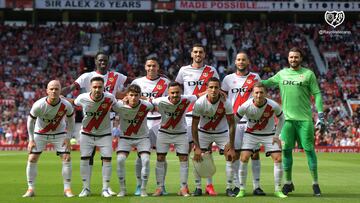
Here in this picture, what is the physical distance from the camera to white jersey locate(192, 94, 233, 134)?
10.9m

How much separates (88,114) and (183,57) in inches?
1165

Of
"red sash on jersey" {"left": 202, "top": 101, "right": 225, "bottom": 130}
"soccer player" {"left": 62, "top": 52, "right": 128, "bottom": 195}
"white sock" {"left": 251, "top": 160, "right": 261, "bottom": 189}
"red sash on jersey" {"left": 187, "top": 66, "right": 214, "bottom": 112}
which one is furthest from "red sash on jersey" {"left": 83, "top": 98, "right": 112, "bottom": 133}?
"white sock" {"left": 251, "top": 160, "right": 261, "bottom": 189}

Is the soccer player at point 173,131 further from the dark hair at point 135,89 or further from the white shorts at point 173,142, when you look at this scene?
the dark hair at point 135,89

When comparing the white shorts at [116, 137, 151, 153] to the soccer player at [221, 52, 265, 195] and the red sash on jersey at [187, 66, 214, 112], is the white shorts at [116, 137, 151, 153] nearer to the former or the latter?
the red sash on jersey at [187, 66, 214, 112]

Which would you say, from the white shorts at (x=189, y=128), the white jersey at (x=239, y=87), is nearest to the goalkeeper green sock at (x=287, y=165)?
the white jersey at (x=239, y=87)

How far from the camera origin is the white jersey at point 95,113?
35.5 ft

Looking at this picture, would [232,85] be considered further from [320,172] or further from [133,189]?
[320,172]

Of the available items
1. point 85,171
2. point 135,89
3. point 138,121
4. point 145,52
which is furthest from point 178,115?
point 145,52

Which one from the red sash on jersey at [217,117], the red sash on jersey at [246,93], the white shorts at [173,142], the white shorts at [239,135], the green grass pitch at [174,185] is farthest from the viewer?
the red sash on jersey at [246,93]

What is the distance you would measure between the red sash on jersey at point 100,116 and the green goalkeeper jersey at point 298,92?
3120mm

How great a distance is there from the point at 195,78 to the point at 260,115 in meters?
1.50

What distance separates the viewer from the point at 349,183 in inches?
541

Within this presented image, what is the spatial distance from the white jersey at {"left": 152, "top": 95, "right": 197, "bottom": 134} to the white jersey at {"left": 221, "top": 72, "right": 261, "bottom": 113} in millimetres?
750

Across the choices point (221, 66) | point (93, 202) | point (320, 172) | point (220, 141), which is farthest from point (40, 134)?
point (221, 66)
